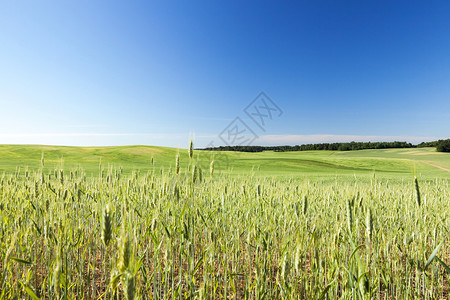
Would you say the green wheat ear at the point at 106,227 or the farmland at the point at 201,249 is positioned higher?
the green wheat ear at the point at 106,227

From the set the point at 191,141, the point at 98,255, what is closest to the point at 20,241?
the point at 98,255

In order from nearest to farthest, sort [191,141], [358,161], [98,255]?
[191,141] < [98,255] < [358,161]

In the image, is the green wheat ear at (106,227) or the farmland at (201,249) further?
the farmland at (201,249)

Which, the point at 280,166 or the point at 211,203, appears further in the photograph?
the point at 280,166

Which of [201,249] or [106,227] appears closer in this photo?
[106,227]

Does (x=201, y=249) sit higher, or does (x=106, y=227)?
(x=106, y=227)

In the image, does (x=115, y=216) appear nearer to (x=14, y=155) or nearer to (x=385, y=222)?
(x=385, y=222)

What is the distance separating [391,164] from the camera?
82.8 feet

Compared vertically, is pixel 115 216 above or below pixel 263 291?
above

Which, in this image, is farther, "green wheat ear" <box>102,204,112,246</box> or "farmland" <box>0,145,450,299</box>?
"farmland" <box>0,145,450,299</box>

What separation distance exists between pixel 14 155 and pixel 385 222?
93.2ft

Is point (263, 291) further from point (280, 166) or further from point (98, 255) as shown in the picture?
point (280, 166)

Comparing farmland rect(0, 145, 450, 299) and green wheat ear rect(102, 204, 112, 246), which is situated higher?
green wheat ear rect(102, 204, 112, 246)

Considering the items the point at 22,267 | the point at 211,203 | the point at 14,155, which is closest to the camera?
the point at 22,267
